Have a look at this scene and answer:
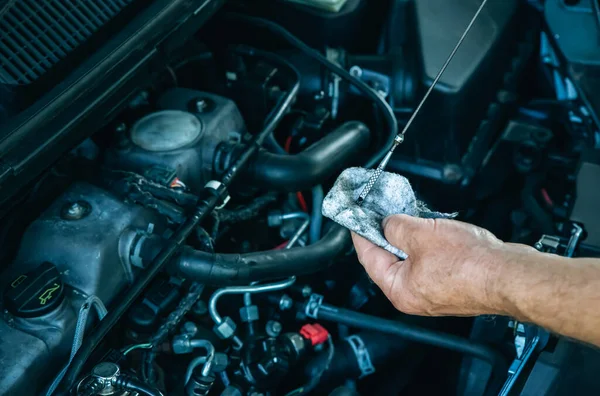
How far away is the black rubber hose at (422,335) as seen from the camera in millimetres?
1062

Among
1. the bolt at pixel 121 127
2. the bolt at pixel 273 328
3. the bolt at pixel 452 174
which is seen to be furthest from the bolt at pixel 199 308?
the bolt at pixel 452 174

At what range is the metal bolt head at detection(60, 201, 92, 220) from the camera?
3.34ft

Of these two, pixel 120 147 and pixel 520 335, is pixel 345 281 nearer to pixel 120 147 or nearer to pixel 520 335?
pixel 520 335

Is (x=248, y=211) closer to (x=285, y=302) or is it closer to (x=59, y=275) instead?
(x=285, y=302)

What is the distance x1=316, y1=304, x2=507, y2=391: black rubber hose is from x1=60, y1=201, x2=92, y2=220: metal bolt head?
0.46 meters

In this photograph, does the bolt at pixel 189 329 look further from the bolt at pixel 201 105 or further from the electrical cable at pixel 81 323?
the bolt at pixel 201 105

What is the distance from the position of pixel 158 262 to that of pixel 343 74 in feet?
2.04

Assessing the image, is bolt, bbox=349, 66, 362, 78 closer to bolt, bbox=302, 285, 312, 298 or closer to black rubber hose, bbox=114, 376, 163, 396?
bolt, bbox=302, 285, 312, 298

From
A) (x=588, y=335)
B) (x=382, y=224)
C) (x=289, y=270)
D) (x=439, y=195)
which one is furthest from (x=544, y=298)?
(x=439, y=195)

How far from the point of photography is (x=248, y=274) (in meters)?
1.02

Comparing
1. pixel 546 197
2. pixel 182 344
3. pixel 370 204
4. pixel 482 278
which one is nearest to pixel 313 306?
pixel 182 344

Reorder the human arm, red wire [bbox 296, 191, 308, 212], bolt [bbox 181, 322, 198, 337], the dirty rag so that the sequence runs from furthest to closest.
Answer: red wire [bbox 296, 191, 308, 212] < bolt [bbox 181, 322, 198, 337] < the dirty rag < the human arm

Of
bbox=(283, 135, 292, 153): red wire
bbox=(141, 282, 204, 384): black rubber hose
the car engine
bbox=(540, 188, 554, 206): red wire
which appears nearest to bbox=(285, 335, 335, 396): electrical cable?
the car engine

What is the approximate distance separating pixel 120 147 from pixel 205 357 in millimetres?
424
